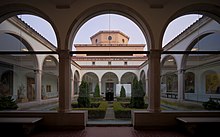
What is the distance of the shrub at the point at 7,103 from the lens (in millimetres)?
6788

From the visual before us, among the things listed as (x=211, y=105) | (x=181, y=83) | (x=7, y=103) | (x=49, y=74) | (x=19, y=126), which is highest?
(x=49, y=74)

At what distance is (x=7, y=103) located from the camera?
6906mm

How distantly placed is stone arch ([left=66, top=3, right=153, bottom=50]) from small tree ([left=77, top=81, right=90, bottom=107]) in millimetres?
3499

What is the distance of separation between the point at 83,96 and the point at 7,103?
3.63 metres

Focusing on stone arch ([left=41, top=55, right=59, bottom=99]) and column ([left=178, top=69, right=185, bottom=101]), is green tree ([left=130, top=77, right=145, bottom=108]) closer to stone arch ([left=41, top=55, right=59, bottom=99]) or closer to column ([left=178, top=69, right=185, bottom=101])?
column ([left=178, top=69, right=185, bottom=101])

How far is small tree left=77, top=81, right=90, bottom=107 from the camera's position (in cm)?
926

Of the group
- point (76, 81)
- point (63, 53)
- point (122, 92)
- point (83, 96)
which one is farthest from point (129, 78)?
point (63, 53)

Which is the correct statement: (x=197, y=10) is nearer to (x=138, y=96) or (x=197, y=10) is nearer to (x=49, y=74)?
(x=138, y=96)

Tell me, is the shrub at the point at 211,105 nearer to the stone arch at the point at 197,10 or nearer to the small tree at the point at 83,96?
the stone arch at the point at 197,10

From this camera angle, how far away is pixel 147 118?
20.0 ft

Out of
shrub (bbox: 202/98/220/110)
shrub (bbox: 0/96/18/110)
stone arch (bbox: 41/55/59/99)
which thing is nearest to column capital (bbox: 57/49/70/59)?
stone arch (bbox: 41/55/59/99)

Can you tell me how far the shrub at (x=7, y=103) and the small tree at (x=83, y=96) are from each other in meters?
→ 3.04

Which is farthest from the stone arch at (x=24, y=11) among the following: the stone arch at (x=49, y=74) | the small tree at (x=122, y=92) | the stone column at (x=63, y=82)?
the small tree at (x=122, y=92)

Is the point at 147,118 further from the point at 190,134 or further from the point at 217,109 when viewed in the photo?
the point at 217,109
